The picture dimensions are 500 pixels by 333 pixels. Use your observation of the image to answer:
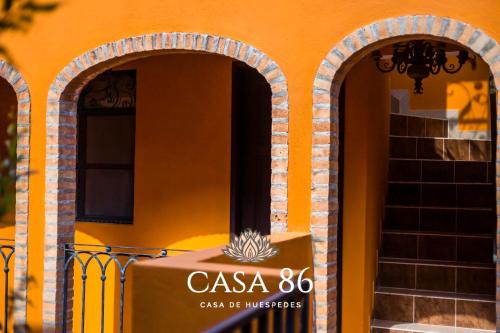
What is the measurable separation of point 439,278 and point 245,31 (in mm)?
3280

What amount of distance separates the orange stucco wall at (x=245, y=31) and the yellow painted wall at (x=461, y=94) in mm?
4876

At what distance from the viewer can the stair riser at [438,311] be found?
Answer: 6.38m

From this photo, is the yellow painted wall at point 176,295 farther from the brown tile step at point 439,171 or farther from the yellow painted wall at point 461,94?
the yellow painted wall at point 461,94

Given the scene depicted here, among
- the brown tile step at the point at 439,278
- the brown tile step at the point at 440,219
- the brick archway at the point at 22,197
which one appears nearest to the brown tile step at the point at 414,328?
the brown tile step at the point at 439,278

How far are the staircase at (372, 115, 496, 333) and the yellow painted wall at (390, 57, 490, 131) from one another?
561 mm

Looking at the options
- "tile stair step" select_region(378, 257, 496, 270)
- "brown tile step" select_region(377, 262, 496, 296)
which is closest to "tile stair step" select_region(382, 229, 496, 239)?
"tile stair step" select_region(378, 257, 496, 270)

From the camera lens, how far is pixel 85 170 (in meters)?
8.03

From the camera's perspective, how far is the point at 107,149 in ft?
26.1

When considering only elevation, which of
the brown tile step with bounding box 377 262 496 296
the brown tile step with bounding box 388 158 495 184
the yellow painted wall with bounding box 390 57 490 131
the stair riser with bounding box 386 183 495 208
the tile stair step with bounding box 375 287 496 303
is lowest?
the tile stair step with bounding box 375 287 496 303

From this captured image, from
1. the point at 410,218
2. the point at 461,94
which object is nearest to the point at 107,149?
the point at 410,218

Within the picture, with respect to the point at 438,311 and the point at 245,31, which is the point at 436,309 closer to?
the point at 438,311

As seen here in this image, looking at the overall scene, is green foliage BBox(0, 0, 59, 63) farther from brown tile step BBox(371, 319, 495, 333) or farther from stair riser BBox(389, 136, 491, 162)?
stair riser BBox(389, 136, 491, 162)

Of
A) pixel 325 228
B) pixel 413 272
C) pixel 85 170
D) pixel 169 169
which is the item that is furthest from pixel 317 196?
pixel 85 170

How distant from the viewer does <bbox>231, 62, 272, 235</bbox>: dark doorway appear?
7.24 m
